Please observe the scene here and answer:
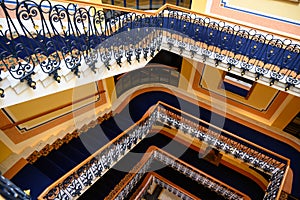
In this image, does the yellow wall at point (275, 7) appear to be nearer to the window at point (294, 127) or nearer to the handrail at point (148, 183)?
the window at point (294, 127)

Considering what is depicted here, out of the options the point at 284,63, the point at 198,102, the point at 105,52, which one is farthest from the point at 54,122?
the point at 284,63

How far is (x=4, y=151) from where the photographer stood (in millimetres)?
5371

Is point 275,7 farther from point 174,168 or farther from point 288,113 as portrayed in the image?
point 174,168

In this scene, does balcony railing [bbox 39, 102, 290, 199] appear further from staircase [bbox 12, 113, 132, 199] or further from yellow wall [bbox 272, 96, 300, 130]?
yellow wall [bbox 272, 96, 300, 130]

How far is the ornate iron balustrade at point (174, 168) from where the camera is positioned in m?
6.75

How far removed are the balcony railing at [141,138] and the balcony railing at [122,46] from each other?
2.05 m

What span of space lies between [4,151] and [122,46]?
4.18 metres

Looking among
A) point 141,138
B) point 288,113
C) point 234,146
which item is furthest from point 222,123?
point 141,138

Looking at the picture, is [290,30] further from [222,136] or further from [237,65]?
[222,136]

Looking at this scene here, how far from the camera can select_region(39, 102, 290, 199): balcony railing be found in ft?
15.1

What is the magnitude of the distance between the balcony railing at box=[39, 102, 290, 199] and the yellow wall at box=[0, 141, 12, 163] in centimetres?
206

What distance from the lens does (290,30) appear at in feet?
19.0

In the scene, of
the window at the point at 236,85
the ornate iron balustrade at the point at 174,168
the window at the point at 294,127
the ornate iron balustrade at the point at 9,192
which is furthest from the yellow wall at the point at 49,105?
the window at the point at 294,127

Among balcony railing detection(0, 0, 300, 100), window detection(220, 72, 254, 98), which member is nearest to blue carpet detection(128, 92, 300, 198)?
window detection(220, 72, 254, 98)
